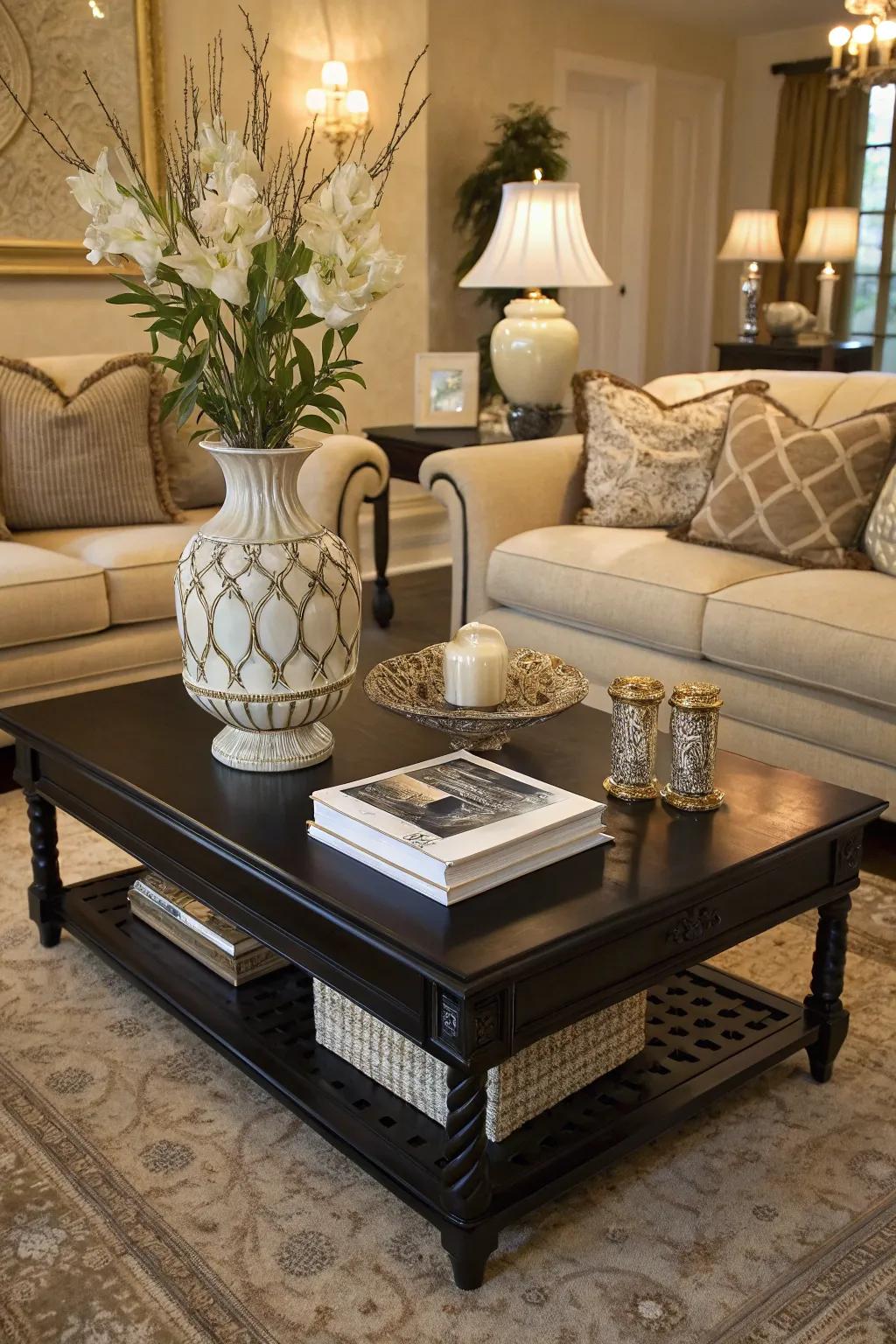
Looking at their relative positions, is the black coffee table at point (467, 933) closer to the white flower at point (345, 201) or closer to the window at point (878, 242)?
the white flower at point (345, 201)

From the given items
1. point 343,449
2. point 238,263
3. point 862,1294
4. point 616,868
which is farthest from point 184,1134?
point 343,449

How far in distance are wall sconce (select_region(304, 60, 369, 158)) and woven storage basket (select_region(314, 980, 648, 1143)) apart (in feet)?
13.0

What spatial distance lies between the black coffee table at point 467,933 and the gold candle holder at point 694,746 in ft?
0.09

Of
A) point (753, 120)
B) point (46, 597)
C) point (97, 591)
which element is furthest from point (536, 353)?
point (753, 120)

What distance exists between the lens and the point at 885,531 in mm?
2863

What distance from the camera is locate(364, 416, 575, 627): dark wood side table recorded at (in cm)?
411

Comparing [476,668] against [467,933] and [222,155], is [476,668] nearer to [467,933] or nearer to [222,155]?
[467,933]

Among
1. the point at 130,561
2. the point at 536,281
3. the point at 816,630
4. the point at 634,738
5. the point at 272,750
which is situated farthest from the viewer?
the point at 536,281

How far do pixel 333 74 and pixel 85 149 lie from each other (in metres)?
1.14

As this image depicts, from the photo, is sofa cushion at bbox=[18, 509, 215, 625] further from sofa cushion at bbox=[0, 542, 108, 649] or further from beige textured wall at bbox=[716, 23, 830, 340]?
beige textured wall at bbox=[716, 23, 830, 340]

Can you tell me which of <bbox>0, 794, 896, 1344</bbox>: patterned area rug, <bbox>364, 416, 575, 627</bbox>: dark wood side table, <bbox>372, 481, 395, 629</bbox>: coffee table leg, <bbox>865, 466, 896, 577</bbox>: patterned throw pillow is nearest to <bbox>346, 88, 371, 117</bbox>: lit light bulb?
<bbox>364, 416, 575, 627</bbox>: dark wood side table

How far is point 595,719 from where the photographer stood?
6.86 ft

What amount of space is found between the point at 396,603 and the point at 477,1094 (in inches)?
138

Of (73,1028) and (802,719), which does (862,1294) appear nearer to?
(73,1028)
